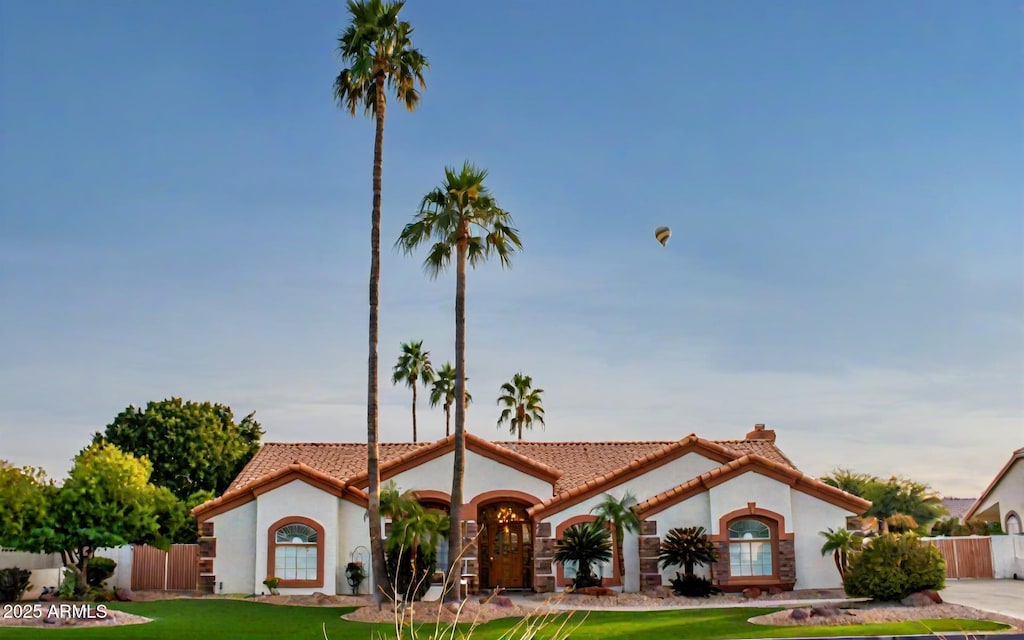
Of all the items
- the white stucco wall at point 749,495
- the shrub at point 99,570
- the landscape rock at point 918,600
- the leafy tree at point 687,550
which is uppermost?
the white stucco wall at point 749,495

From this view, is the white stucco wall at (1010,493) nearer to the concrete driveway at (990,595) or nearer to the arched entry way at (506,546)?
the concrete driveway at (990,595)

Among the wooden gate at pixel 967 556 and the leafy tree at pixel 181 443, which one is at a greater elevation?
the leafy tree at pixel 181 443

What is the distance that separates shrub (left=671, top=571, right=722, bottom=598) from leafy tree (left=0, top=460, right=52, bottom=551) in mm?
19256

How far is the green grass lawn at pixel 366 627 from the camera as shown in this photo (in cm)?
2214

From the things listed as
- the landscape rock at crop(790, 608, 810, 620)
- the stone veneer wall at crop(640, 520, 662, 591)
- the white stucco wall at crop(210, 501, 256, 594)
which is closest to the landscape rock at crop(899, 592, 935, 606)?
the landscape rock at crop(790, 608, 810, 620)

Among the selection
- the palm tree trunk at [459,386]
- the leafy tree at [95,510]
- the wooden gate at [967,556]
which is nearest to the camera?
the palm tree trunk at [459,386]

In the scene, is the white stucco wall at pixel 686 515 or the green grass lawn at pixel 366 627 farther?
the white stucco wall at pixel 686 515

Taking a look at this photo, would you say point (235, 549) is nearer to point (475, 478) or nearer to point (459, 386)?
point (475, 478)

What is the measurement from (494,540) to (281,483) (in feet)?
25.0

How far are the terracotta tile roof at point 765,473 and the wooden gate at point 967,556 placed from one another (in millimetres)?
7914

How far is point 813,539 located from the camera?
3309 centimetres

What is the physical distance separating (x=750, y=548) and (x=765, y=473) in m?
2.46

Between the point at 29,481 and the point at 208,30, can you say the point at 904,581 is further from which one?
the point at 29,481

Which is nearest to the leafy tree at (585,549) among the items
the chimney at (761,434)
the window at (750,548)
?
the window at (750,548)
